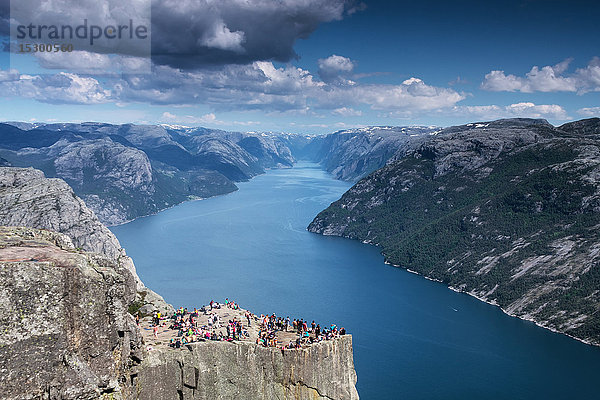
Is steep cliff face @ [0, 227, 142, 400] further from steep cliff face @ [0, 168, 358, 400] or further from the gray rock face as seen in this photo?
the gray rock face

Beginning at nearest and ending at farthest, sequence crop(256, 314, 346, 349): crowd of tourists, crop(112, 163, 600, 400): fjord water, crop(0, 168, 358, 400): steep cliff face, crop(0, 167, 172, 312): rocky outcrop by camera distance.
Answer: crop(0, 168, 358, 400): steep cliff face
crop(256, 314, 346, 349): crowd of tourists
crop(112, 163, 600, 400): fjord water
crop(0, 167, 172, 312): rocky outcrop

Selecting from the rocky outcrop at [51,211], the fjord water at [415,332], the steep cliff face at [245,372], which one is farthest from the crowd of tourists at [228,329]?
the rocky outcrop at [51,211]

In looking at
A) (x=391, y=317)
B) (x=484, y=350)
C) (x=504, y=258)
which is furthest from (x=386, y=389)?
(x=504, y=258)

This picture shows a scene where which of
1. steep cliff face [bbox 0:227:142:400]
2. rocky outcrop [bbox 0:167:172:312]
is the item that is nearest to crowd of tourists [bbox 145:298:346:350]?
steep cliff face [bbox 0:227:142:400]

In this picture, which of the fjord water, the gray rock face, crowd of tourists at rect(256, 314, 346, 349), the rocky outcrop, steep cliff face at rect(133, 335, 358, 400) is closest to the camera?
steep cliff face at rect(133, 335, 358, 400)

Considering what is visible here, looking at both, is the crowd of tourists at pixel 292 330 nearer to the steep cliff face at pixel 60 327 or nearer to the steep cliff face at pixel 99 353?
the steep cliff face at pixel 99 353

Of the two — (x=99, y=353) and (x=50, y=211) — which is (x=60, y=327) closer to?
(x=99, y=353)

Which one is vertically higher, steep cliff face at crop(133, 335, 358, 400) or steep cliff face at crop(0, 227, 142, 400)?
steep cliff face at crop(0, 227, 142, 400)
